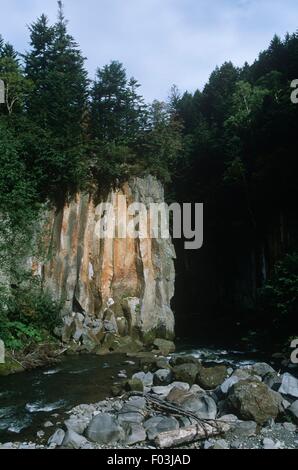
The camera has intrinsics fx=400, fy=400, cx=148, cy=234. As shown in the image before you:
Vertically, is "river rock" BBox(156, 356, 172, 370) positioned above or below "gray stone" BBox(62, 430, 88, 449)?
below

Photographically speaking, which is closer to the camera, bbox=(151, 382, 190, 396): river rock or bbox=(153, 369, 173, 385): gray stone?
bbox=(151, 382, 190, 396): river rock

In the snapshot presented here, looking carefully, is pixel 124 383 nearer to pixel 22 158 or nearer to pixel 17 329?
pixel 17 329

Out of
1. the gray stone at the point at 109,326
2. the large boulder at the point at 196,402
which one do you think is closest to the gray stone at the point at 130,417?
the large boulder at the point at 196,402

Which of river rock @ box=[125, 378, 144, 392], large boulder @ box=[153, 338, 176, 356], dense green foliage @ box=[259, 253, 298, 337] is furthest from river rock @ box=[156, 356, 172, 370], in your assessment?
dense green foliage @ box=[259, 253, 298, 337]

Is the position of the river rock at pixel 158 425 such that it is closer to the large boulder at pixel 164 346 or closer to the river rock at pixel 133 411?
the river rock at pixel 133 411

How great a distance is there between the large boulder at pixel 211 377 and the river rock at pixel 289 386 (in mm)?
2093

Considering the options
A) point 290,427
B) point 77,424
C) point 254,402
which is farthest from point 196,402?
point 77,424

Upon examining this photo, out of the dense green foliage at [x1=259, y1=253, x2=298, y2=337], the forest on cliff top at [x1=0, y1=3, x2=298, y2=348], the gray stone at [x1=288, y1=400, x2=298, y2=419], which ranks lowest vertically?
the gray stone at [x1=288, y1=400, x2=298, y2=419]

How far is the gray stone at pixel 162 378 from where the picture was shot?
1415 cm

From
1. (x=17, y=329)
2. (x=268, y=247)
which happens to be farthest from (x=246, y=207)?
(x=17, y=329)

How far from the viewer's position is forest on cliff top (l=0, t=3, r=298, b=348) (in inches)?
763

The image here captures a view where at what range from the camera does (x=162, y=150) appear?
25.0 metres

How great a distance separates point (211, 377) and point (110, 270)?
10768mm

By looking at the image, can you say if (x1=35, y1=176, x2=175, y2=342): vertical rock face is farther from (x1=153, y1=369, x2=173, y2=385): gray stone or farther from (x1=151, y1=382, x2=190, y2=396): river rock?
(x1=151, y1=382, x2=190, y2=396): river rock
